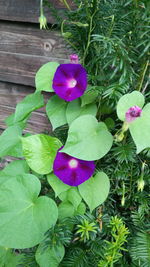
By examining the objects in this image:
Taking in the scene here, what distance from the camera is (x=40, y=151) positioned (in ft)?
1.85

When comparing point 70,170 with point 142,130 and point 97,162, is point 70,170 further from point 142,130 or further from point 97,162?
point 142,130

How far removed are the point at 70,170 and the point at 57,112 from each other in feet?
0.39

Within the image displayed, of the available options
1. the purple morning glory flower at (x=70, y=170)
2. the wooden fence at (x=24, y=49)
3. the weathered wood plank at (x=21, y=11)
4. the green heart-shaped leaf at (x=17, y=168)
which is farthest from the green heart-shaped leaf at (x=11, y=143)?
the weathered wood plank at (x=21, y=11)

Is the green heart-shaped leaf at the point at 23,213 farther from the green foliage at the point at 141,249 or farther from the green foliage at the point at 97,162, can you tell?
the green foliage at the point at 141,249

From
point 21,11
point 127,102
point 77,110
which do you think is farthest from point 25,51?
point 127,102

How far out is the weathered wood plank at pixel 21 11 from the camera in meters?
0.91

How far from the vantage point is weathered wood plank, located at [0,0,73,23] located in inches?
35.9

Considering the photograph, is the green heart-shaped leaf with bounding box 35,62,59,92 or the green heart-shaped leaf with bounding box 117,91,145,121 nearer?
the green heart-shaped leaf with bounding box 117,91,145,121

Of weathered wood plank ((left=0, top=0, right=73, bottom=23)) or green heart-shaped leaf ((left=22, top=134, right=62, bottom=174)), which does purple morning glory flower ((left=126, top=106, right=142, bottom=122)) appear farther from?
weathered wood plank ((left=0, top=0, right=73, bottom=23))

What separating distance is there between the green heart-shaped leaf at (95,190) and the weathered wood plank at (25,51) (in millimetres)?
481

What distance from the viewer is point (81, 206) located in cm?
55

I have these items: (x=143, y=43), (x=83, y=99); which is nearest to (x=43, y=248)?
(x=83, y=99)

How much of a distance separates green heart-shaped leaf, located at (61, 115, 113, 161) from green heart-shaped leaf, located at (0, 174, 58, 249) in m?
0.11

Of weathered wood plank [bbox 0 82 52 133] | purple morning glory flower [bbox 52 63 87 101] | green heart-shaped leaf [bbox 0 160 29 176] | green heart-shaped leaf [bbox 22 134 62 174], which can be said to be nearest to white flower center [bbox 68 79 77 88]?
purple morning glory flower [bbox 52 63 87 101]
